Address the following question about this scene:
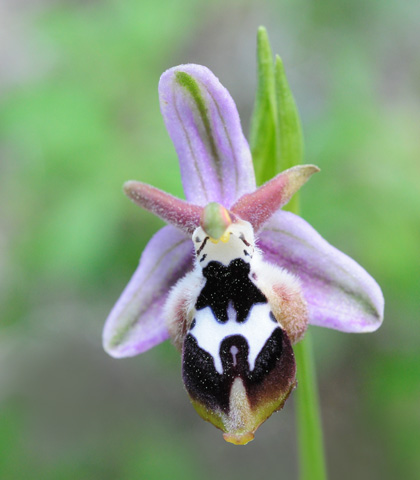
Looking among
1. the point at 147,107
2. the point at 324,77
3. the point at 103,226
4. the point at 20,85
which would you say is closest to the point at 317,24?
the point at 324,77

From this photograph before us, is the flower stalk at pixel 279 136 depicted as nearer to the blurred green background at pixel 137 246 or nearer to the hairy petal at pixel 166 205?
the hairy petal at pixel 166 205

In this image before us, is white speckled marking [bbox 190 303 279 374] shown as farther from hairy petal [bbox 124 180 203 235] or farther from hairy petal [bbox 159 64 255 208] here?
hairy petal [bbox 159 64 255 208]

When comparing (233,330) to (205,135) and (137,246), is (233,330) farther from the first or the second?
(137,246)

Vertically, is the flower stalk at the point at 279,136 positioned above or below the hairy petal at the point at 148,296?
above

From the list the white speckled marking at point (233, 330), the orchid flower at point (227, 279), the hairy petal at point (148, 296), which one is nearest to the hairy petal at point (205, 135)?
the orchid flower at point (227, 279)

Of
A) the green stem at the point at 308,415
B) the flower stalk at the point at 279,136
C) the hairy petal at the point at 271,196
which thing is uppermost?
the flower stalk at the point at 279,136

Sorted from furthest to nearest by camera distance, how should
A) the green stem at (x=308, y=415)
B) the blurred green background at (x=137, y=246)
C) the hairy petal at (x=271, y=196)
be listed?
1. the blurred green background at (x=137, y=246)
2. the green stem at (x=308, y=415)
3. the hairy petal at (x=271, y=196)

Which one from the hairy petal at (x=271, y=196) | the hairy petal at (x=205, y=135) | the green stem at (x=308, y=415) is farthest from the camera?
the green stem at (x=308, y=415)
